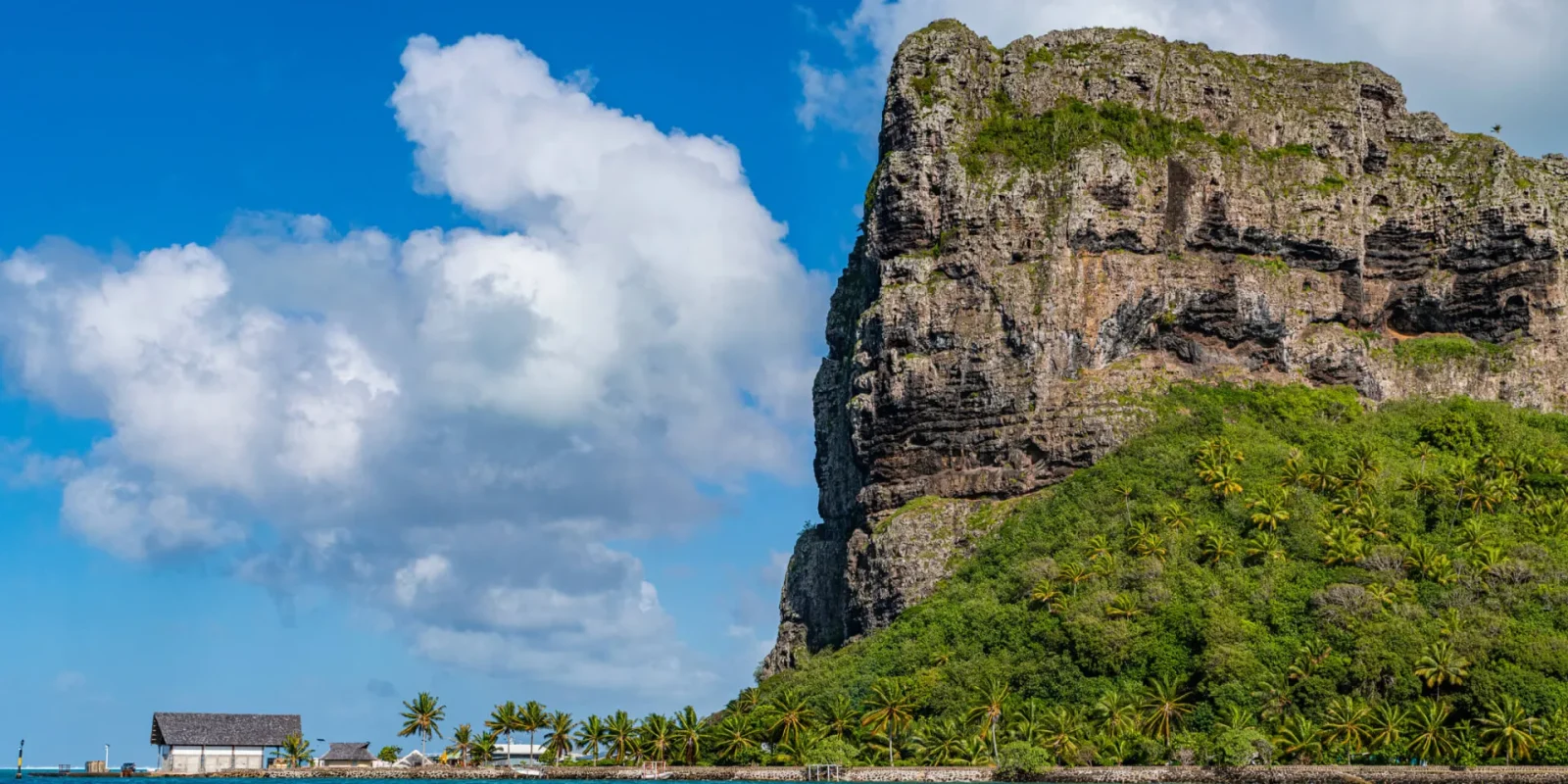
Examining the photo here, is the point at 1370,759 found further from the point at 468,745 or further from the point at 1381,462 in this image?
the point at 468,745

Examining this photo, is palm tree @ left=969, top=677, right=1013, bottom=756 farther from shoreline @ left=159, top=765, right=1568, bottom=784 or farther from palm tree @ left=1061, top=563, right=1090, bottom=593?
palm tree @ left=1061, top=563, right=1090, bottom=593

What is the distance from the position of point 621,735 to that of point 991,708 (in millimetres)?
28760

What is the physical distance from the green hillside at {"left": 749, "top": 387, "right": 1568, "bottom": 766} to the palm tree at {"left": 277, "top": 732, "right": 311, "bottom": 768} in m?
38.8

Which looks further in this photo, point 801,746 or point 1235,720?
point 801,746

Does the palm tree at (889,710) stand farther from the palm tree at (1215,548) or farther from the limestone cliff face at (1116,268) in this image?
the palm tree at (1215,548)

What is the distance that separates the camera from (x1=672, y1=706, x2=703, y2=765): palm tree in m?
130

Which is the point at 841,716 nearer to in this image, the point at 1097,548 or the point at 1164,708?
the point at 1164,708

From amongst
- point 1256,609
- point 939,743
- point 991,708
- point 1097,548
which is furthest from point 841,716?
point 1256,609

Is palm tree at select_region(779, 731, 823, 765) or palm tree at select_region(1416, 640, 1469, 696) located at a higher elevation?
palm tree at select_region(1416, 640, 1469, 696)

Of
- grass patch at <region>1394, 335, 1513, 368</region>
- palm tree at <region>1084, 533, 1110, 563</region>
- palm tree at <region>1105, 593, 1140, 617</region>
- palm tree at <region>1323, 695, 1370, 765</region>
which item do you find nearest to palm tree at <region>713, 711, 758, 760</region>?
palm tree at <region>1105, 593, 1140, 617</region>

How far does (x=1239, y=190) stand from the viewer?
16050 cm

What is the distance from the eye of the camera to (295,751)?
490ft

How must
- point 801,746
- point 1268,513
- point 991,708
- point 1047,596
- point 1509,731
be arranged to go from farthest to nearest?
point 1268,513, point 1047,596, point 801,746, point 991,708, point 1509,731

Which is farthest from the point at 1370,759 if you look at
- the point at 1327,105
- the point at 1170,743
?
the point at 1327,105
